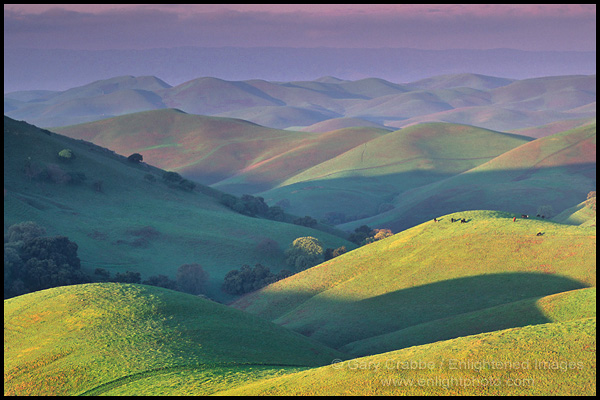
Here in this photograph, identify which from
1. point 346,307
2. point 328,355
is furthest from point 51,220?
point 328,355

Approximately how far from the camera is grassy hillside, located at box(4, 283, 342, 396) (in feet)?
95.0

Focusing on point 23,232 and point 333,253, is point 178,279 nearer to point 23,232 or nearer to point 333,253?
point 23,232

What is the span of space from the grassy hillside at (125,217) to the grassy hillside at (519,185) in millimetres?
48273

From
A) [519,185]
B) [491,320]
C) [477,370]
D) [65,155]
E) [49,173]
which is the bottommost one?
[491,320]

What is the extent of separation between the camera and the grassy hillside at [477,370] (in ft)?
66.2

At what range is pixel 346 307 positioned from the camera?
171ft

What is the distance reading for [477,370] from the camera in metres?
21.4

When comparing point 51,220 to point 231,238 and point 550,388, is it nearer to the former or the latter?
point 231,238

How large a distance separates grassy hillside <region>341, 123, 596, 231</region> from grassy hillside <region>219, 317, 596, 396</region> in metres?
111

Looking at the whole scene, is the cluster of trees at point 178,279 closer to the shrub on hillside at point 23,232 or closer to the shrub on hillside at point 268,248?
the shrub on hillside at point 23,232

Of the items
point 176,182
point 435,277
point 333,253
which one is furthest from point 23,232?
point 435,277

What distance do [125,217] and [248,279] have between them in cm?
3444

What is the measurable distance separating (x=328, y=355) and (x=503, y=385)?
2039 centimetres

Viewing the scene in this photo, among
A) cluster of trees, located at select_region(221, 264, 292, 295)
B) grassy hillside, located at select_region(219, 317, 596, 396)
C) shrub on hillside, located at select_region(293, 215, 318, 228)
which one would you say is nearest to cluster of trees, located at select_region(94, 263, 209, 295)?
cluster of trees, located at select_region(221, 264, 292, 295)
